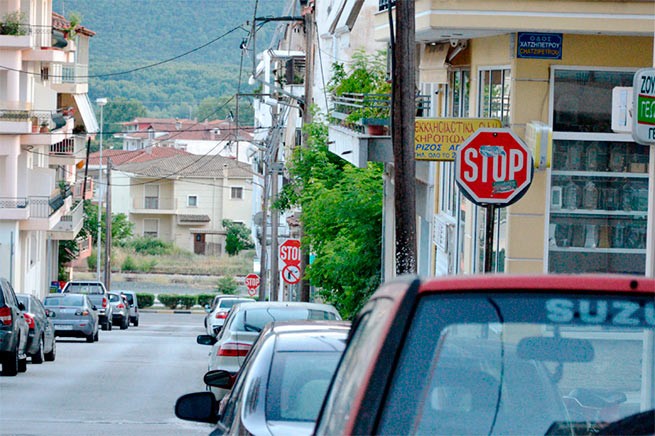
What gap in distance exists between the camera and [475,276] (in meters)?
3.47

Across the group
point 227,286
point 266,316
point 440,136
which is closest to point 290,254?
point 266,316

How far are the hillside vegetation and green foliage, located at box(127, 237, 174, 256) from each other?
38860 mm

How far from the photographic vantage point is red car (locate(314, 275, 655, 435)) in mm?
3252

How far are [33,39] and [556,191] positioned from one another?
40.6m

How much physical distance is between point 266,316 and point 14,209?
116ft

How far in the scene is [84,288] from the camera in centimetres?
4694

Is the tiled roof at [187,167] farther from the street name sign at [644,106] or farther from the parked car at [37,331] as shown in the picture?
the street name sign at [644,106]

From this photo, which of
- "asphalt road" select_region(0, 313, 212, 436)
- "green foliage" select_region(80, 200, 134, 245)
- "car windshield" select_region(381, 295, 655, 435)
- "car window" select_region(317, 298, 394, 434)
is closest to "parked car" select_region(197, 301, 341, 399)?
"asphalt road" select_region(0, 313, 212, 436)

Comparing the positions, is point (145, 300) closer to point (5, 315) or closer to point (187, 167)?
point (187, 167)

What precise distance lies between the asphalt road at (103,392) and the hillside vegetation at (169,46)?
108 meters

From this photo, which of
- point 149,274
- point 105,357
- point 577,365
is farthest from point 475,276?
point 149,274

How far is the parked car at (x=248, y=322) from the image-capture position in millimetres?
14555

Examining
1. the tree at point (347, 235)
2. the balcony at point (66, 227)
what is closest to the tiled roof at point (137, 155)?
the balcony at point (66, 227)

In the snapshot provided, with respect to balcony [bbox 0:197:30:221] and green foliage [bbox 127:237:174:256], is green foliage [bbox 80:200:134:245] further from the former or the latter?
balcony [bbox 0:197:30:221]
